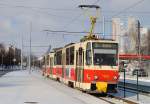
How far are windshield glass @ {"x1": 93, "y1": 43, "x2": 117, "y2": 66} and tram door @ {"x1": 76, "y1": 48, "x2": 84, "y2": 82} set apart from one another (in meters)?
1.51

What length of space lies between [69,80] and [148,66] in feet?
249

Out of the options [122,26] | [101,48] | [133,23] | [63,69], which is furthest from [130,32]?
[101,48]

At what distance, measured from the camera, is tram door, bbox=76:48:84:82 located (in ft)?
92.2

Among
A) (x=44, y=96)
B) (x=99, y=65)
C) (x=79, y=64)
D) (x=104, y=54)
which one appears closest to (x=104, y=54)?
(x=104, y=54)

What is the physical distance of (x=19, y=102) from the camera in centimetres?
2148

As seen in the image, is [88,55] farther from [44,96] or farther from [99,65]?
[44,96]

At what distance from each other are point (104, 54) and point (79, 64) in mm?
2774

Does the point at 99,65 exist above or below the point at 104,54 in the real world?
below

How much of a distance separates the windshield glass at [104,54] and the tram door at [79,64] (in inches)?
59.5

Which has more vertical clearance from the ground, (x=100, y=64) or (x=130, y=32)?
(x=130, y=32)

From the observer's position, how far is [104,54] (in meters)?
26.8

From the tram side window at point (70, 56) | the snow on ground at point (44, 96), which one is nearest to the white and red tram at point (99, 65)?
the snow on ground at point (44, 96)

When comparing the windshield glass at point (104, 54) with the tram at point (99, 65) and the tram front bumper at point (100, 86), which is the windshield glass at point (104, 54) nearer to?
the tram at point (99, 65)

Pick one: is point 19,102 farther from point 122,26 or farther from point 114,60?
point 122,26
